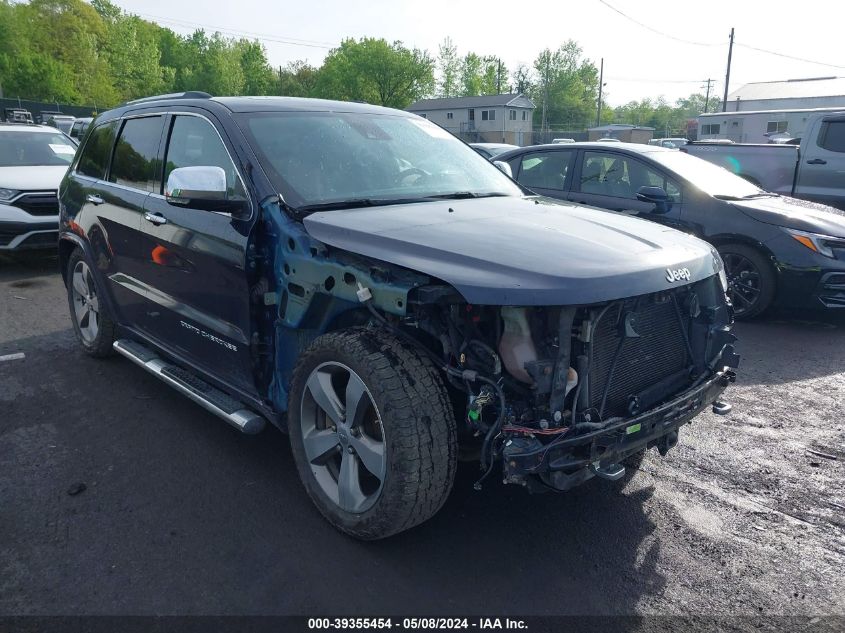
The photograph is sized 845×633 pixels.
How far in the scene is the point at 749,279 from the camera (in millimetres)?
6594

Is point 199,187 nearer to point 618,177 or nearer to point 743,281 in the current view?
point 618,177

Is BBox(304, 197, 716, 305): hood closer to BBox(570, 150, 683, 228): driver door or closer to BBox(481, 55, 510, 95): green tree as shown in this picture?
BBox(570, 150, 683, 228): driver door

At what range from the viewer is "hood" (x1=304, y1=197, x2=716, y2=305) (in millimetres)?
2439

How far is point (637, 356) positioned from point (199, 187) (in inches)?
84.9

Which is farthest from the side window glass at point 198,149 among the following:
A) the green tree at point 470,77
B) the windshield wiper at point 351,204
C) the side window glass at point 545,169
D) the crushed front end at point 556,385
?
the green tree at point 470,77

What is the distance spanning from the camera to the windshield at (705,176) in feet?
22.2

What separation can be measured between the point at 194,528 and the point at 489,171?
2.75m

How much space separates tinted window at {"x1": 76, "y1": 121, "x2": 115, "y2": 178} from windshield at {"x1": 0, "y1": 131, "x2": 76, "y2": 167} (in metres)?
5.41

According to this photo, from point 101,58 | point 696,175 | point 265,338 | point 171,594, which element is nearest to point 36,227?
point 265,338

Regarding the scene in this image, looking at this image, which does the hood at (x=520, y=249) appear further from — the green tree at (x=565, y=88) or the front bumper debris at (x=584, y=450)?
the green tree at (x=565, y=88)

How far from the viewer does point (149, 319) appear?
14.0 ft

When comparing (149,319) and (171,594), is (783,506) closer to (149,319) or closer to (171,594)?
(171,594)

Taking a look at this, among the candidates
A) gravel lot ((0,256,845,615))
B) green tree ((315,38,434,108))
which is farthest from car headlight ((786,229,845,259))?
green tree ((315,38,434,108))

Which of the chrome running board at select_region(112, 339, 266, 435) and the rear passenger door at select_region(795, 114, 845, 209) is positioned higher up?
A: the rear passenger door at select_region(795, 114, 845, 209)
